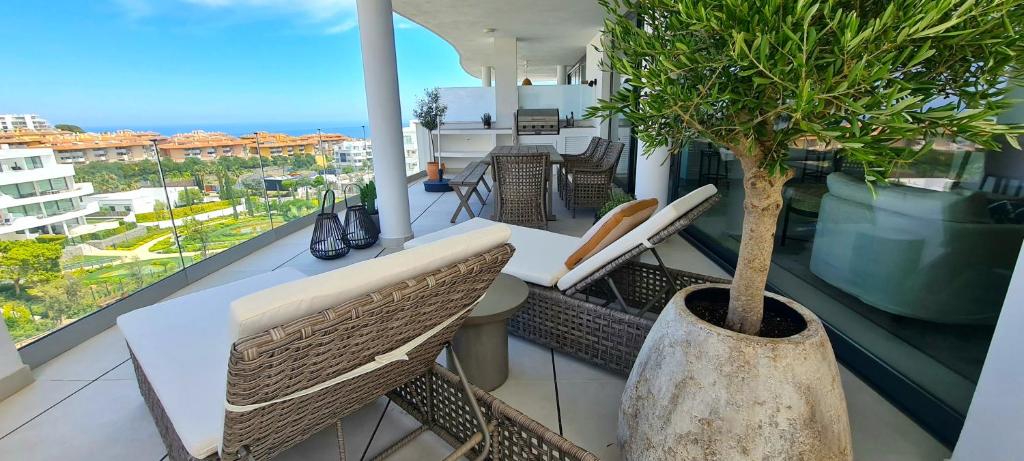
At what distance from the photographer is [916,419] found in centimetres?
168

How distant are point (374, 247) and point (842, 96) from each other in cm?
383

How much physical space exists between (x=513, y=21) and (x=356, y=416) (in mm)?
6980

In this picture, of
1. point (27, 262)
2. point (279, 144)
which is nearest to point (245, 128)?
point (279, 144)

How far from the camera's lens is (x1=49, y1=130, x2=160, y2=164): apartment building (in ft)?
7.73

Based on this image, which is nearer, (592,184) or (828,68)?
(828,68)

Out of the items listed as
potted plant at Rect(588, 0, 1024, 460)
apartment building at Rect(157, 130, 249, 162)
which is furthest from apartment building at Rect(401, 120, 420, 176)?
potted plant at Rect(588, 0, 1024, 460)

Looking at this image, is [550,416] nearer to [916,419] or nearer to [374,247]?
[916,419]

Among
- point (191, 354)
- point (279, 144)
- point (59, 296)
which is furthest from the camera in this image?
point (279, 144)

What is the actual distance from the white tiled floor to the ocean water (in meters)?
1.43

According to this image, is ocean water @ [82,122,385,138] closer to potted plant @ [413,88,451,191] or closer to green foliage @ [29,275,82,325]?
green foliage @ [29,275,82,325]

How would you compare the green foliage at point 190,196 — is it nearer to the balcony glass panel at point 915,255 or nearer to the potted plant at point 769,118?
the potted plant at point 769,118

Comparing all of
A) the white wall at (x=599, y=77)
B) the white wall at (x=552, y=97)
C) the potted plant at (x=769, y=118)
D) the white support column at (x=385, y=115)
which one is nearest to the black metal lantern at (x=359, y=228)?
the white support column at (x=385, y=115)

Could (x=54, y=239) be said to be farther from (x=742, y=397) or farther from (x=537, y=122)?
(x=537, y=122)

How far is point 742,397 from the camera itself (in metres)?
1.06
